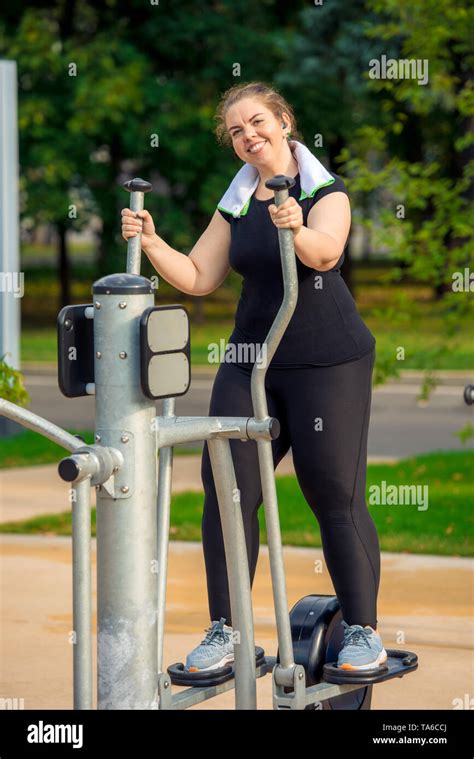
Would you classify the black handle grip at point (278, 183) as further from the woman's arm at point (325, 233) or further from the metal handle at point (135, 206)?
the metal handle at point (135, 206)

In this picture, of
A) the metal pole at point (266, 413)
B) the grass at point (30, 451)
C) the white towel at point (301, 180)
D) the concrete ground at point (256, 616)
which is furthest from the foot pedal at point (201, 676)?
the grass at point (30, 451)

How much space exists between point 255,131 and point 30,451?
687 centimetres

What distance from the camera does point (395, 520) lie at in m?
7.26

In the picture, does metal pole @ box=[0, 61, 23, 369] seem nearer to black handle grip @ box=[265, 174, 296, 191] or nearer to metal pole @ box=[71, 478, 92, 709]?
black handle grip @ box=[265, 174, 296, 191]

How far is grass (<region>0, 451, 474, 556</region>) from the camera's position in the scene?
673 cm

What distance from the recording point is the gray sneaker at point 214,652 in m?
3.55

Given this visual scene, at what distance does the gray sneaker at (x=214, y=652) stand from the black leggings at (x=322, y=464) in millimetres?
62

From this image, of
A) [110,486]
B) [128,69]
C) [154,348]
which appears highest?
[128,69]

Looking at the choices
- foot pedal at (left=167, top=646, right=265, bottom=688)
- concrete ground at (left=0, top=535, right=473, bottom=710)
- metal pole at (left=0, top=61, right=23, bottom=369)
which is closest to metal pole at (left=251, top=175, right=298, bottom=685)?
foot pedal at (left=167, top=646, right=265, bottom=688)

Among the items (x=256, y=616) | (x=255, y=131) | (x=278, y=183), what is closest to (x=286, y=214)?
(x=278, y=183)

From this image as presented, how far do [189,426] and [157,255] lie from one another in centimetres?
65
